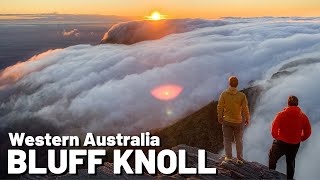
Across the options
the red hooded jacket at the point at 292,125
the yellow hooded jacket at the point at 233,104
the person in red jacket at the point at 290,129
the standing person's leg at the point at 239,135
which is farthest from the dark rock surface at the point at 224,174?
the yellow hooded jacket at the point at 233,104

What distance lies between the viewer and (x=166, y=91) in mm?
86688

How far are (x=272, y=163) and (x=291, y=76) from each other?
39.0 metres

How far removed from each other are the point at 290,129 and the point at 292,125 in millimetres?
131

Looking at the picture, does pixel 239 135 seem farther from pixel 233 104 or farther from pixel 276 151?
pixel 276 151

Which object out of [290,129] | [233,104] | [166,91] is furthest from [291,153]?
[166,91]

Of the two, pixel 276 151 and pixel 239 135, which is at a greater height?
pixel 239 135

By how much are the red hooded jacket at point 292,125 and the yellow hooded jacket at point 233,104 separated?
3.03ft

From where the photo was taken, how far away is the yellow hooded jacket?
10359mm

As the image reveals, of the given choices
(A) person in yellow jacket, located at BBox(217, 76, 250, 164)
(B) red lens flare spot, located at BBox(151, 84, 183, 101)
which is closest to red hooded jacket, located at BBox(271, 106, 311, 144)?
(A) person in yellow jacket, located at BBox(217, 76, 250, 164)

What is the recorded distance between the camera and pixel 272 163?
11250 mm

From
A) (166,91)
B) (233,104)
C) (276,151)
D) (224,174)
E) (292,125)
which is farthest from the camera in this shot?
(166,91)

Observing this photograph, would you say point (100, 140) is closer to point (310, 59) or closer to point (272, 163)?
point (272, 163)

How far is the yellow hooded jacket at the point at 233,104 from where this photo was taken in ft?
34.0

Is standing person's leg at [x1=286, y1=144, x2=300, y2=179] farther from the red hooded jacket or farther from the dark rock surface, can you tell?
the dark rock surface
